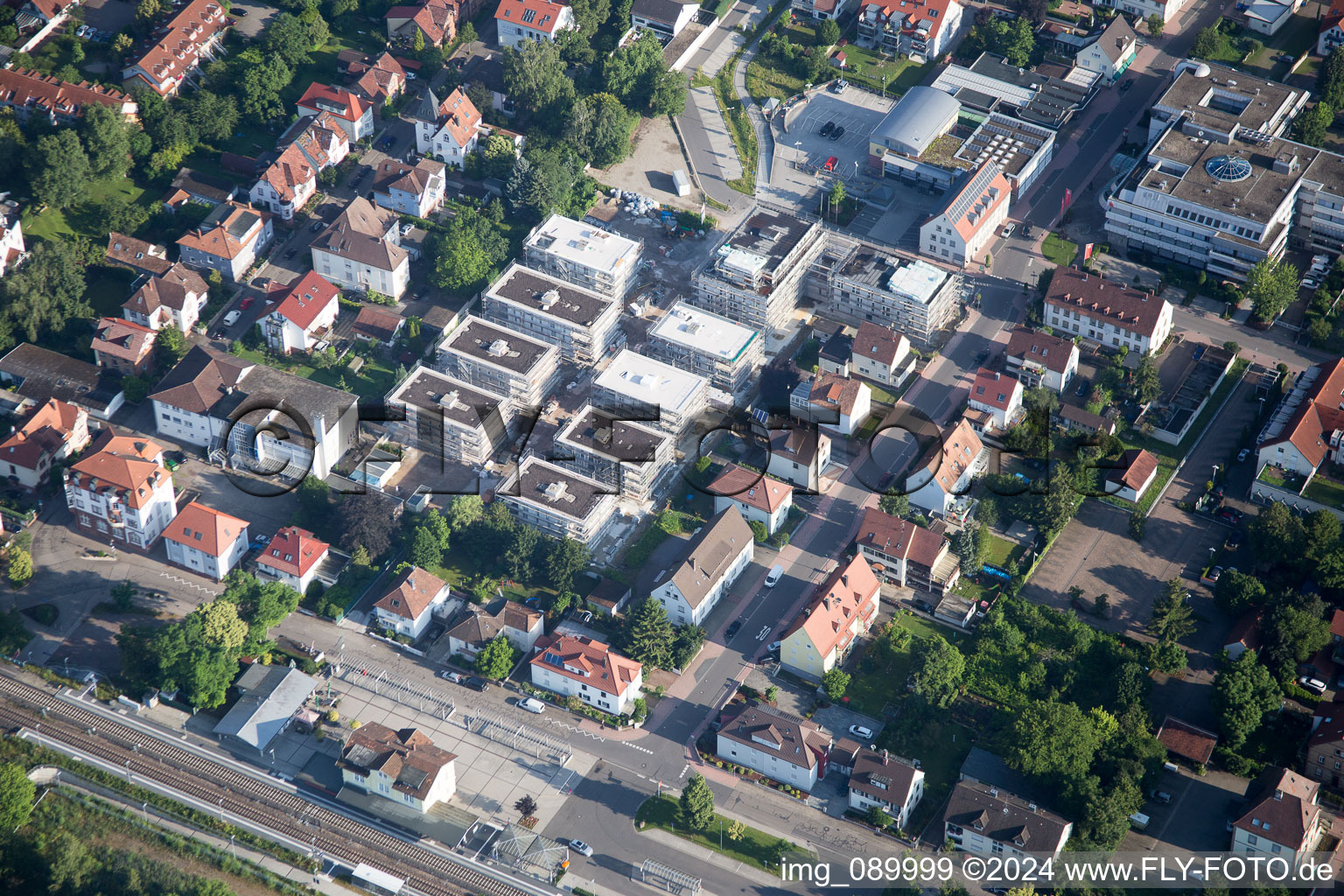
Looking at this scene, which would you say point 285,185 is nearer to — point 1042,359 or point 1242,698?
point 1042,359

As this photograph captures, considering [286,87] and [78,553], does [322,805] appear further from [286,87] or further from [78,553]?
[286,87]

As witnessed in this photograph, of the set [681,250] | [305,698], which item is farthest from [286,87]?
[305,698]

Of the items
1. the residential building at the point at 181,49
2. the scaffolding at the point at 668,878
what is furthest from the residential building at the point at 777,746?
the residential building at the point at 181,49

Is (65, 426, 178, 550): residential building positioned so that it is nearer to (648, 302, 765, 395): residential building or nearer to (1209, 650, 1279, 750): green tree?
(648, 302, 765, 395): residential building

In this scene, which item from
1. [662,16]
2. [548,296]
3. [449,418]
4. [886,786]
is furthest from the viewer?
[662,16]

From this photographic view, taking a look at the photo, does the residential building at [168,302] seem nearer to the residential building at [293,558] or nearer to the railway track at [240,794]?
the residential building at [293,558]

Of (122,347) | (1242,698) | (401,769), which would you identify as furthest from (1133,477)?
(122,347)
